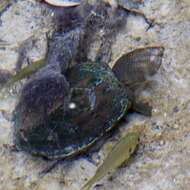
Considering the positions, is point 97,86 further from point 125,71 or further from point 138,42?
point 138,42

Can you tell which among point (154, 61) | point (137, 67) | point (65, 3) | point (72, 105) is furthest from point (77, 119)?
point (65, 3)

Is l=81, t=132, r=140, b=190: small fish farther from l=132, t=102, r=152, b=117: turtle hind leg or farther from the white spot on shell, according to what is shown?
the white spot on shell

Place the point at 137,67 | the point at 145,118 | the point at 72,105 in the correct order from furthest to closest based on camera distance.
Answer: the point at 137,67 → the point at 145,118 → the point at 72,105

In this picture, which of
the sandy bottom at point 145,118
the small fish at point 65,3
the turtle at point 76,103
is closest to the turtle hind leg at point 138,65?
the turtle at point 76,103

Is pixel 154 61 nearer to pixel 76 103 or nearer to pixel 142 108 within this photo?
pixel 142 108

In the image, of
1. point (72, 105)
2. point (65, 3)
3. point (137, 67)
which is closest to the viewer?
point (72, 105)

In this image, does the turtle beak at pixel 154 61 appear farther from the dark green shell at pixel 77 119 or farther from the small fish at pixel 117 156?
the small fish at pixel 117 156
